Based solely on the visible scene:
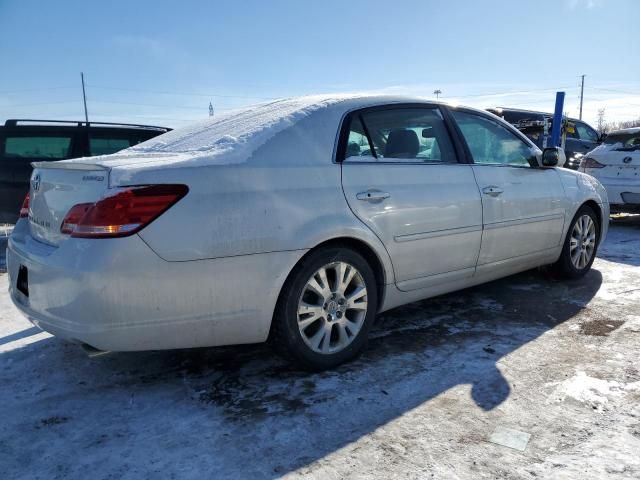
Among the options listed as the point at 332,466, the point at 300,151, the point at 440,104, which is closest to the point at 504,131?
the point at 440,104

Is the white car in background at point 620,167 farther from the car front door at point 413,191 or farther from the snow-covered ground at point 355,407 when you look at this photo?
the car front door at point 413,191

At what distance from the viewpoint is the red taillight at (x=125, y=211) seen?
7.32 ft

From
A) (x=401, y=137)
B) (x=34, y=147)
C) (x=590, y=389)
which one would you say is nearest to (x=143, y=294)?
(x=401, y=137)

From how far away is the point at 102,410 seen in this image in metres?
2.49

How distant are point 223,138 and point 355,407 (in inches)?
60.6

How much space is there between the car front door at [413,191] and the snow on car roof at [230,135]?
0.16 meters

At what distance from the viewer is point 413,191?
10.2 ft

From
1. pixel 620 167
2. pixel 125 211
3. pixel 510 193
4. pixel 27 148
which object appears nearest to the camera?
pixel 125 211

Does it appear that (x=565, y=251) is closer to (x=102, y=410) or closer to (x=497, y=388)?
(x=497, y=388)

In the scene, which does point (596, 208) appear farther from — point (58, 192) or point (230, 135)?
point (58, 192)

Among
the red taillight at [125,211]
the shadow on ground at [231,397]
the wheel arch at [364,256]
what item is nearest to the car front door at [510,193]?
the shadow on ground at [231,397]

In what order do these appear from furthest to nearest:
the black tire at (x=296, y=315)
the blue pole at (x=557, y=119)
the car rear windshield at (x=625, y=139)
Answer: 1. the blue pole at (x=557, y=119)
2. the car rear windshield at (x=625, y=139)
3. the black tire at (x=296, y=315)

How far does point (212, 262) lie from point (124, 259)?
1.24 ft

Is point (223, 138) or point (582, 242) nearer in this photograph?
point (223, 138)
